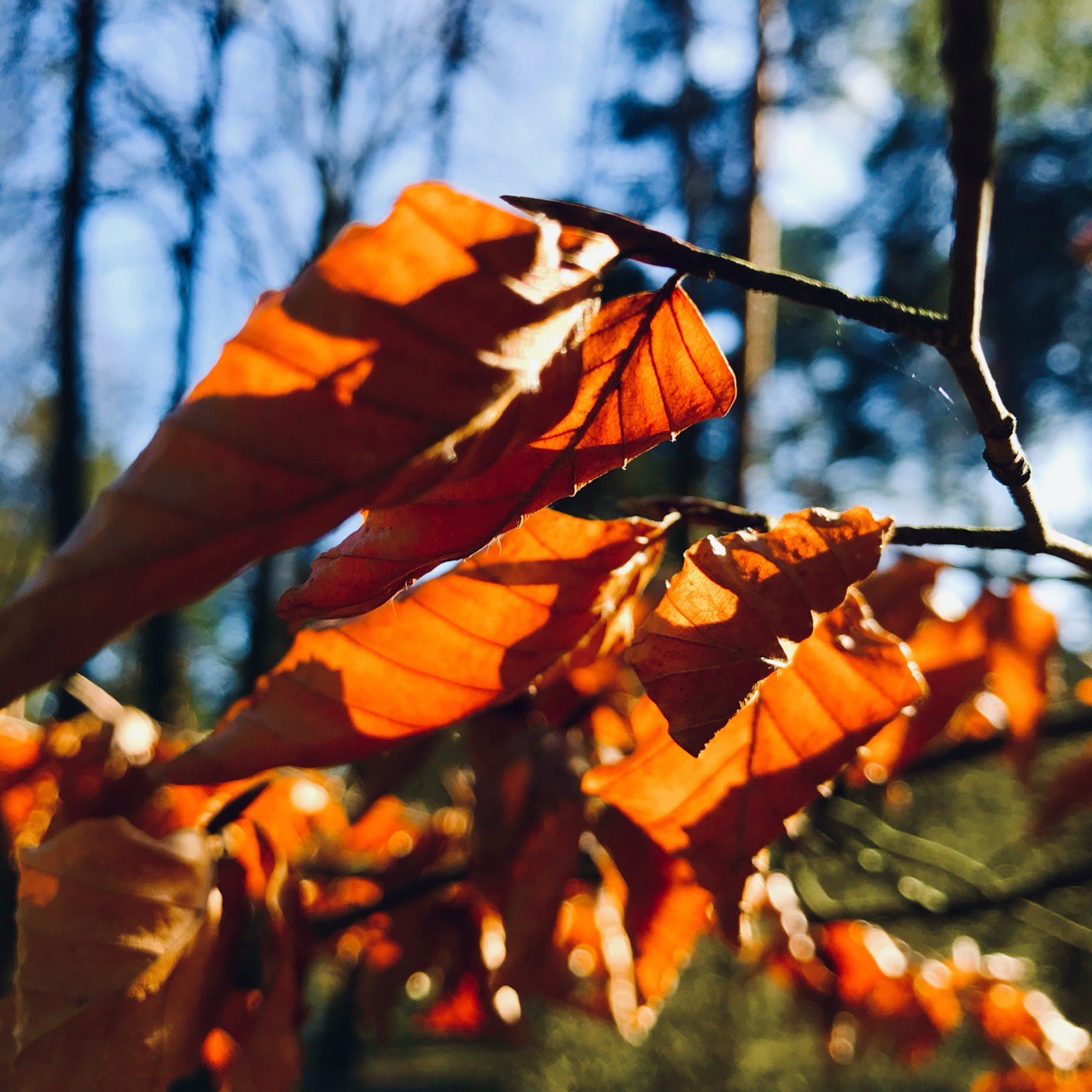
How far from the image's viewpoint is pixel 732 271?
0.20m

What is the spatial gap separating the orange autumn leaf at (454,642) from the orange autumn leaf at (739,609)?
6cm

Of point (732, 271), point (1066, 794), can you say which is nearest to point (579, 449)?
point (732, 271)

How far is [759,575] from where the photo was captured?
24 cm

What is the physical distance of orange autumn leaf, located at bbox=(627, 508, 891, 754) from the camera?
0.74 ft

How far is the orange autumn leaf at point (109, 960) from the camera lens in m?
0.29

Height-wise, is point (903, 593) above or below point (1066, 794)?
above

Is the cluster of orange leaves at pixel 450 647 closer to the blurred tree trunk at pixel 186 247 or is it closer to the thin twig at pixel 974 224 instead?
the thin twig at pixel 974 224

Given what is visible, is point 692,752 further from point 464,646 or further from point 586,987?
point 586,987

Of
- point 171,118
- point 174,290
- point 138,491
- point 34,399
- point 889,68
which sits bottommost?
point 34,399

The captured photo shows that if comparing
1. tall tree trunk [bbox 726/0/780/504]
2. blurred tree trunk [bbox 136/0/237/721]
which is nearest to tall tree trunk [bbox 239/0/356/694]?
blurred tree trunk [bbox 136/0/237/721]

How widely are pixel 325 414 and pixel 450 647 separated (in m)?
0.15

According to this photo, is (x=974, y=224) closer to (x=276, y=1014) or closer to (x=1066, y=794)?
(x=276, y=1014)

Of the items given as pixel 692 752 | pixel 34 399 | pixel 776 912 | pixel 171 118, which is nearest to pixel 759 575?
pixel 692 752

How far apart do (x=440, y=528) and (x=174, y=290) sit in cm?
247
